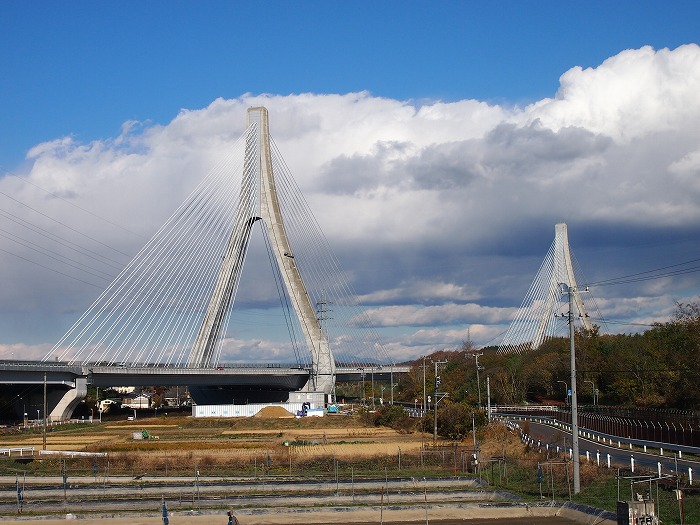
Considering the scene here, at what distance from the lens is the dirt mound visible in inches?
3511

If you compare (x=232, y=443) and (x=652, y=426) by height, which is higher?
(x=652, y=426)

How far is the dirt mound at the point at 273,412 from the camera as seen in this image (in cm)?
8919

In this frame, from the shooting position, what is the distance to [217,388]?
112312mm

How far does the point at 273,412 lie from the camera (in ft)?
294

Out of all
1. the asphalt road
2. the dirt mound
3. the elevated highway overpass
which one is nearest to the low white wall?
the dirt mound

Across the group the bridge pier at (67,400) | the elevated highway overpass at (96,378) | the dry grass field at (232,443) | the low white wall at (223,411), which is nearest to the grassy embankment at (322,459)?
the dry grass field at (232,443)

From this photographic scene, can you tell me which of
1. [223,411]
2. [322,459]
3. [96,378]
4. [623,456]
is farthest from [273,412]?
[623,456]

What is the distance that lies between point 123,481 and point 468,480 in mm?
15307

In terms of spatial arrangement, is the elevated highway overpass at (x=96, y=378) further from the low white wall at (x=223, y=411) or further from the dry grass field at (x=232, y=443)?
the dry grass field at (x=232, y=443)

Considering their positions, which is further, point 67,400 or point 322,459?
point 67,400

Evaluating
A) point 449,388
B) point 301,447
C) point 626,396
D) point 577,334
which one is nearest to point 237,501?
point 301,447

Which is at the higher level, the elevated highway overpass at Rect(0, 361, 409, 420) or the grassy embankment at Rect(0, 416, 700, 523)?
the elevated highway overpass at Rect(0, 361, 409, 420)

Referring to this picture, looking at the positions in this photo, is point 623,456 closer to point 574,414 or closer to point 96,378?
point 574,414

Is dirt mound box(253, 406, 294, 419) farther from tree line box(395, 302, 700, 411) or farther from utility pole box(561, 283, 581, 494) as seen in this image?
utility pole box(561, 283, 581, 494)
